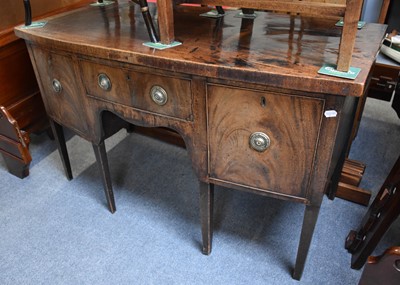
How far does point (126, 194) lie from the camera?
57.1 inches

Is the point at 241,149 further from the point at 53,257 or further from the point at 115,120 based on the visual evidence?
the point at 53,257

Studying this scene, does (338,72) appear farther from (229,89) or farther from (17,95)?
(17,95)

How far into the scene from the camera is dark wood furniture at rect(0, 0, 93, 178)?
131cm

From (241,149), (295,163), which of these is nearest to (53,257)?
(241,149)

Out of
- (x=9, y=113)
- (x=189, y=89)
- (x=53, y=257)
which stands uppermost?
(x=189, y=89)

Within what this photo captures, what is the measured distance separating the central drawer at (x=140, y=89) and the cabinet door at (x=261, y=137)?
3.1 inches

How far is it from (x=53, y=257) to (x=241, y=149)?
794 millimetres

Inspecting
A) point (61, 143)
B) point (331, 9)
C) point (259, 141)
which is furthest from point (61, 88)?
point (331, 9)

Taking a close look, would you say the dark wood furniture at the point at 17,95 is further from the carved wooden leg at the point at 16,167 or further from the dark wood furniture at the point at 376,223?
the dark wood furniture at the point at 376,223

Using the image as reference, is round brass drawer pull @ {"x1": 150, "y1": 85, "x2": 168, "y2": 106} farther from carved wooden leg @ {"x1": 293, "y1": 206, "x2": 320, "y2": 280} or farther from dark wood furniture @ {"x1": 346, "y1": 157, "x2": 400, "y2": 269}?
dark wood furniture @ {"x1": 346, "y1": 157, "x2": 400, "y2": 269}

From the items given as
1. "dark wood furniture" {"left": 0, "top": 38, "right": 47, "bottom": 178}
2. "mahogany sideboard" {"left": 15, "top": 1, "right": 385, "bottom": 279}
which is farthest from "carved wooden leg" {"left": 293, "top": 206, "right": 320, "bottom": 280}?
"dark wood furniture" {"left": 0, "top": 38, "right": 47, "bottom": 178}

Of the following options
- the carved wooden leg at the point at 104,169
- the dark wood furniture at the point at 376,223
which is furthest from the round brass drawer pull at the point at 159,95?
the dark wood furniture at the point at 376,223

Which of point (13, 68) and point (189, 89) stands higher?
point (189, 89)

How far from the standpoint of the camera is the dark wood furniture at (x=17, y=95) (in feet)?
4.30
